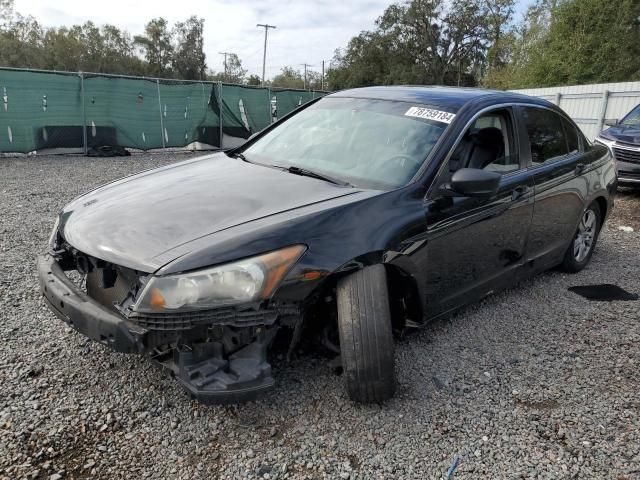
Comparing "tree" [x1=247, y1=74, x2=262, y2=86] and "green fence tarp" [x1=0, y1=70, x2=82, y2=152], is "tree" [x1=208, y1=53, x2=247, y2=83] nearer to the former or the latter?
"tree" [x1=247, y1=74, x2=262, y2=86]

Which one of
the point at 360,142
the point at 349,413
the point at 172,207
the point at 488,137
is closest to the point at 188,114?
the point at 360,142

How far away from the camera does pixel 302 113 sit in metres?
3.82

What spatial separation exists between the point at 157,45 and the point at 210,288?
7306 centimetres

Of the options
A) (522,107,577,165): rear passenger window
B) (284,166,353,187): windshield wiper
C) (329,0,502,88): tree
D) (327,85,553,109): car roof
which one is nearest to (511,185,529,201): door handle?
(522,107,577,165): rear passenger window

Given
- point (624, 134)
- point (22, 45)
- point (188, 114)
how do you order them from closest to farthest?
point (624, 134) → point (188, 114) → point (22, 45)

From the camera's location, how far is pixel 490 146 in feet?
11.0

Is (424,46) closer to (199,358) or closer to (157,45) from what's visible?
(157,45)

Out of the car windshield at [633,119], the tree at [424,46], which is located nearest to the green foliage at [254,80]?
the tree at [424,46]

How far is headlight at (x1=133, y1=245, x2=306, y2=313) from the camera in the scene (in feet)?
6.54

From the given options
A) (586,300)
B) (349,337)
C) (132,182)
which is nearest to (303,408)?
(349,337)

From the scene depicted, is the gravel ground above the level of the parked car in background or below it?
below

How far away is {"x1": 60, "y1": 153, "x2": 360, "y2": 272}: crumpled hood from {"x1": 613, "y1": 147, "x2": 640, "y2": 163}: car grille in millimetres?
7642

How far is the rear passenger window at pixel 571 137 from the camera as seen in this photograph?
420 centimetres

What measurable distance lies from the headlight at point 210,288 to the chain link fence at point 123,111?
A: 1098cm
